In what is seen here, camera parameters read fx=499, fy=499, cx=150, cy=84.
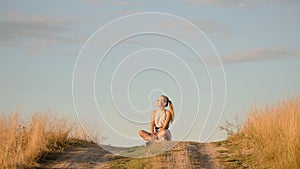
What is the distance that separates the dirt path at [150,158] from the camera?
11.4m

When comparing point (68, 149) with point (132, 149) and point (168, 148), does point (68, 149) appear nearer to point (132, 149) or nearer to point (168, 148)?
point (132, 149)

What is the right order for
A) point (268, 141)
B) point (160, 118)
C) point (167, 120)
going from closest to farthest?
point (268, 141)
point (167, 120)
point (160, 118)

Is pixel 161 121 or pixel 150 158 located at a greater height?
pixel 161 121

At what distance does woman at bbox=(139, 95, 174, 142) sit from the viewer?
43.8 ft

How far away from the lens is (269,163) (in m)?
11.0

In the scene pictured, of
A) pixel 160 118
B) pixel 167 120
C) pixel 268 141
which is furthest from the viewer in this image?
pixel 160 118

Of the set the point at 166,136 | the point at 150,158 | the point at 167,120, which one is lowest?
the point at 150,158

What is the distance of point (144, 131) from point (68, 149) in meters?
2.11

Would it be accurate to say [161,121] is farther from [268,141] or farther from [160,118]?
[268,141]

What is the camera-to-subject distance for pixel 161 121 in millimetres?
13461

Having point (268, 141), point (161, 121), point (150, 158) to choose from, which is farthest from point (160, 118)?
point (268, 141)

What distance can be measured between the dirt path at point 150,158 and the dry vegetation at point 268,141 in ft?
1.63

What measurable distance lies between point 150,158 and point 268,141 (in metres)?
2.82

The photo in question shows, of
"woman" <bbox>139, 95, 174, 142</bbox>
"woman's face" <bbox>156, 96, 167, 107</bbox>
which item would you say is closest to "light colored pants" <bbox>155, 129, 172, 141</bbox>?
"woman" <bbox>139, 95, 174, 142</bbox>
